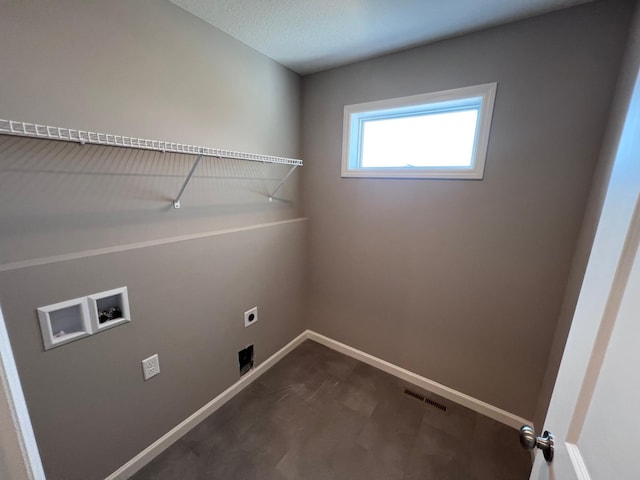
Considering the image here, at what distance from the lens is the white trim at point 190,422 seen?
1.39 meters

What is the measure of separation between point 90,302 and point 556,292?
7.87 feet

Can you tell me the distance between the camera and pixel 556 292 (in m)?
1.50

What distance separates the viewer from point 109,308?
4.13 ft

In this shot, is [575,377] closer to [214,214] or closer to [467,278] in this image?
[467,278]

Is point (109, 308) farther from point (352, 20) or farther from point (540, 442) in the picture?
point (352, 20)

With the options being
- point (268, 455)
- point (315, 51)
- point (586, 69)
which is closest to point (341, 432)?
point (268, 455)

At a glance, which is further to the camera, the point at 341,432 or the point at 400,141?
the point at 400,141

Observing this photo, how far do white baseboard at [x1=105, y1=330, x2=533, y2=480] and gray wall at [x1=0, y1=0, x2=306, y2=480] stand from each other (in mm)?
47

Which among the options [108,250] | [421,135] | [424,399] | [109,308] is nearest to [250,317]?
[109,308]

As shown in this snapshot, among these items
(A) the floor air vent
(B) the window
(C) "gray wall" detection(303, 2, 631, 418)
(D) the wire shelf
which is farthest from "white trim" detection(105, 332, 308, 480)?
(B) the window

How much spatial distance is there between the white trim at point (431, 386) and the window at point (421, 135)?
155cm

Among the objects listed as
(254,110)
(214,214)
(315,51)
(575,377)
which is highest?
(315,51)

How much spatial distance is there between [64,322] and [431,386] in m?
2.29

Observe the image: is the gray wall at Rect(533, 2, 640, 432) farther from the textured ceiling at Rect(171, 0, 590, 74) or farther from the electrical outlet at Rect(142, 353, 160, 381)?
the electrical outlet at Rect(142, 353, 160, 381)
